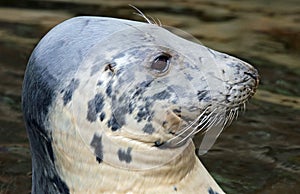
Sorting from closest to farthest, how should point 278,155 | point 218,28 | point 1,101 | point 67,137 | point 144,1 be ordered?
point 67,137, point 278,155, point 1,101, point 218,28, point 144,1

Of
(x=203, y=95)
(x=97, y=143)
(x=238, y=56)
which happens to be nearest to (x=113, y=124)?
(x=97, y=143)

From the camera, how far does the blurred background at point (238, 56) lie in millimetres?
5438

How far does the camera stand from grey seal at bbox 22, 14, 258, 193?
3572 mm

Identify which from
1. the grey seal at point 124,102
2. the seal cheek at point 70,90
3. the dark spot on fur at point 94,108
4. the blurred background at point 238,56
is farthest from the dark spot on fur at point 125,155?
the blurred background at point 238,56

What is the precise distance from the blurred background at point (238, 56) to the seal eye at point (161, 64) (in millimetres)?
1711

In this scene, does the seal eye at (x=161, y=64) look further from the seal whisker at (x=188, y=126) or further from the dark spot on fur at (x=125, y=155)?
the dark spot on fur at (x=125, y=155)

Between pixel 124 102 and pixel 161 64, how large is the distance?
0.20 m

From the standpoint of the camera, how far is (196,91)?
363 centimetres

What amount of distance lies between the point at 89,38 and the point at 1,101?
2811 millimetres

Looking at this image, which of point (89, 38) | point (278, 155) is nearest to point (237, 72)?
point (89, 38)

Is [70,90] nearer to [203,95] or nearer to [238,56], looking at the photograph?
[203,95]

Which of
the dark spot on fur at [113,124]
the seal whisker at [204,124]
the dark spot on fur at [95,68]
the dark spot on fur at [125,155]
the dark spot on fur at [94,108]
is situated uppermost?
the dark spot on fur at [95,68]

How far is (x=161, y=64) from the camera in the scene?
143 inches

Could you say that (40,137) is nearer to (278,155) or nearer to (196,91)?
(196,91)
